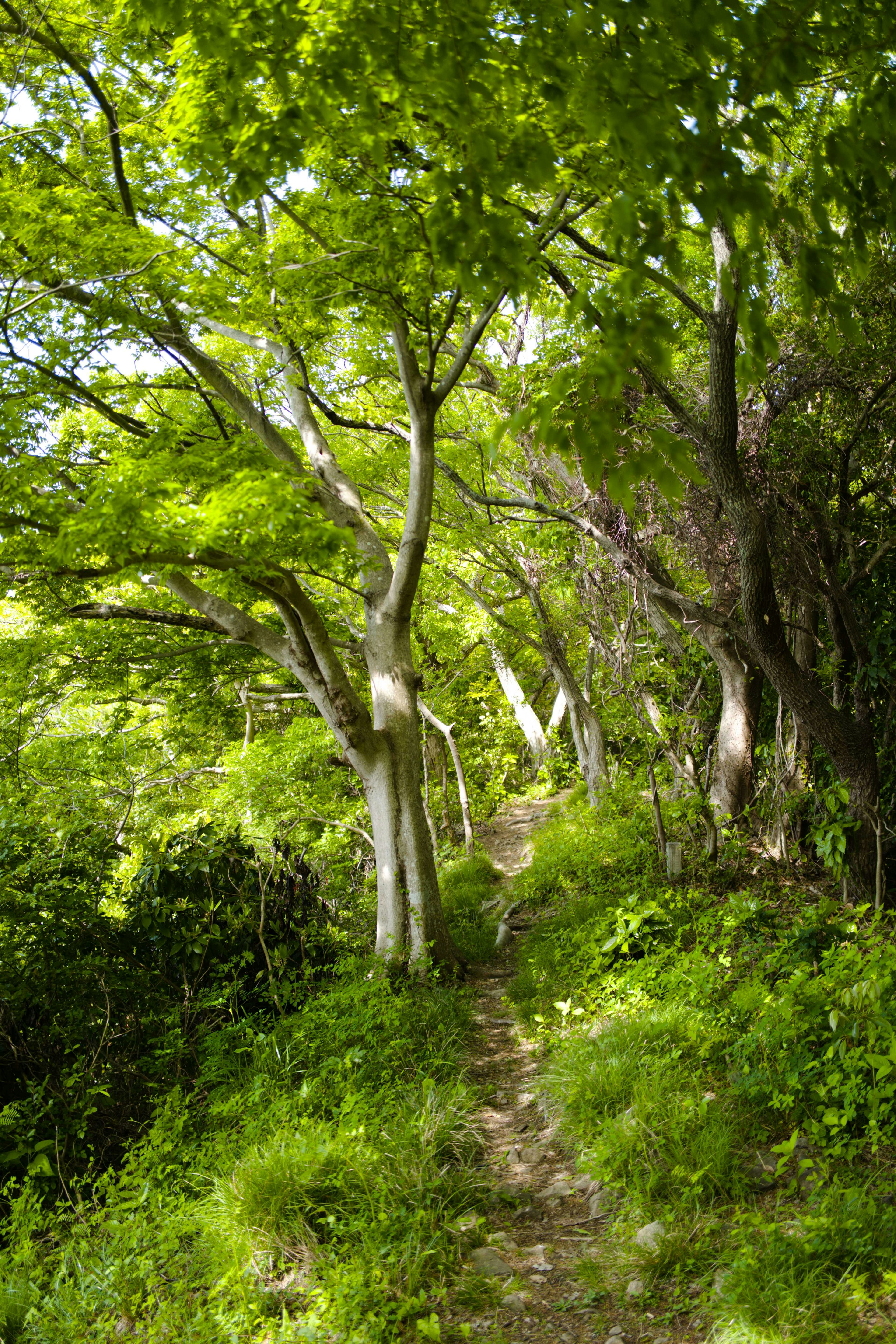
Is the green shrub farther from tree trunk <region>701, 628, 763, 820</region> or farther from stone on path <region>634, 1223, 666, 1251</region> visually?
stone on path <region>634, 1223, 666, 1251</region>

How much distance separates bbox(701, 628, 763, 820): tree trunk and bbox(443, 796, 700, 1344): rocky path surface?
119 inches

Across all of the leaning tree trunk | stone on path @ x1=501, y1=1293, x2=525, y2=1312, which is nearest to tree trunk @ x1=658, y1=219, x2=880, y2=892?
the leaning tree trunk

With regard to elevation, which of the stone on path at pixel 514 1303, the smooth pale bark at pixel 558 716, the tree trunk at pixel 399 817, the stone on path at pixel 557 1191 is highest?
the smooth pale bark at pixel 558 716

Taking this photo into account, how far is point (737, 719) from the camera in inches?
295

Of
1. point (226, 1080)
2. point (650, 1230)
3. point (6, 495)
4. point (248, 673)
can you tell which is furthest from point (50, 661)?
point (650, 1230)

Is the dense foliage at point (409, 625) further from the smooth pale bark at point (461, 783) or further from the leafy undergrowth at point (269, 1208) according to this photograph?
the smooth pale bark at point (461, 783)

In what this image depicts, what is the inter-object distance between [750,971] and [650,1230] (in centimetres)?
217

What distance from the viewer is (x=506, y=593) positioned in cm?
1529

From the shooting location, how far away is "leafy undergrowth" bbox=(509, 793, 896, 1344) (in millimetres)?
2854

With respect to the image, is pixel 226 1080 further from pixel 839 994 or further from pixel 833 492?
pixel 833 492

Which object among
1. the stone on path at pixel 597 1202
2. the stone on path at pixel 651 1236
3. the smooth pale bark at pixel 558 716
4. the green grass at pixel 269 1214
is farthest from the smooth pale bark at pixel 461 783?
the stone on path at pixel 651 1236

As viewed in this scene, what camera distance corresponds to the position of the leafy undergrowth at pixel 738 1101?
2.85m

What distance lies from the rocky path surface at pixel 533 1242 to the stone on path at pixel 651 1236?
14 cm

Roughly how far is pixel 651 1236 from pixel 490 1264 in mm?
669
